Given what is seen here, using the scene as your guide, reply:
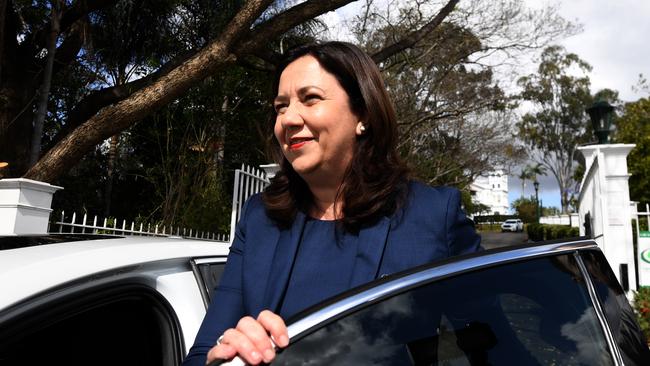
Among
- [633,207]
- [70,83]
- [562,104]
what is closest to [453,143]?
[633,207]

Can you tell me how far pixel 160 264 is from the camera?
1626mm

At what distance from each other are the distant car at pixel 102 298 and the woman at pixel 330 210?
13.5 inches

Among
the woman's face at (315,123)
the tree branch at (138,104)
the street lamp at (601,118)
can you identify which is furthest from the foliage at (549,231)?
the woman's face at (315,123)

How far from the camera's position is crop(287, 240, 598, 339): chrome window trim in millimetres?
829

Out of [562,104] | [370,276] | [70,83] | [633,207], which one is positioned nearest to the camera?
[370,276]

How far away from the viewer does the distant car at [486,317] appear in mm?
837

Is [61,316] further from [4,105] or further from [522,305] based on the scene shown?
[4,105]

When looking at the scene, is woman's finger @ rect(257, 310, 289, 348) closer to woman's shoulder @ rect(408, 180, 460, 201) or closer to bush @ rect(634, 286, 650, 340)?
woman's shoulder @ rect(408, 180, 460, 201)

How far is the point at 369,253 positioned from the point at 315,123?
0.36m

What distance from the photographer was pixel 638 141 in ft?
71.6

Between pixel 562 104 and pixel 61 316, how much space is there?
3081cm

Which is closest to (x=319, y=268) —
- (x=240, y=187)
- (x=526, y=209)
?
(x=240, y=187)

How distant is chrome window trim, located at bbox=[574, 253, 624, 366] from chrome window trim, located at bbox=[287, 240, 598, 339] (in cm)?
4

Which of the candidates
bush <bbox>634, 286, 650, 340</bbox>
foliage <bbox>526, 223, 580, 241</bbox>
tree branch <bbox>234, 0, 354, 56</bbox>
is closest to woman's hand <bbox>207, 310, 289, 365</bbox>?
bush <bbox>634, 286, 650, 340</bbox>
